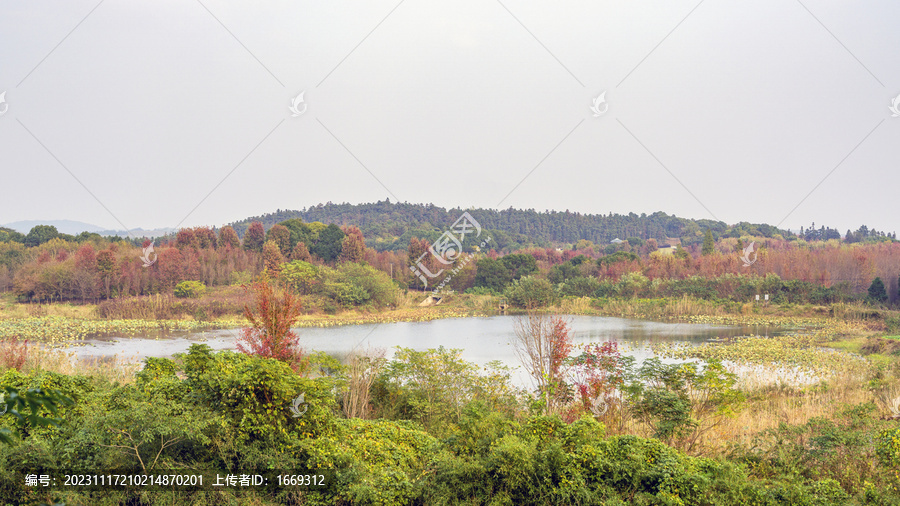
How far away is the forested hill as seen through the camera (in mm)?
59062

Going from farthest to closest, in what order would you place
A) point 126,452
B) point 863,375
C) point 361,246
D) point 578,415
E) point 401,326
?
point 361,246 < point 401,326 < point 863,375 < point 578,415 < point 126,452

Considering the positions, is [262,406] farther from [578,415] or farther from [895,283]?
[895,283]

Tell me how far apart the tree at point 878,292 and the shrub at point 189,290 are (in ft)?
95.0

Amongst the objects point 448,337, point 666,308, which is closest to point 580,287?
point 666,308

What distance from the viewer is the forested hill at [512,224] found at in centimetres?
5906

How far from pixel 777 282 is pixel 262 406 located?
27.5 m

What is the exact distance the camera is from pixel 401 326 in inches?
892

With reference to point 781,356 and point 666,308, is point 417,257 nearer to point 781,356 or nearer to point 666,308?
point 666,308

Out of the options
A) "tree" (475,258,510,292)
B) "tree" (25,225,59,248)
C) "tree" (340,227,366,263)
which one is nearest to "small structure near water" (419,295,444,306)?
"tree" (475,258,510,292)

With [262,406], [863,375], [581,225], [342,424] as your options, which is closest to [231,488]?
[262,406]

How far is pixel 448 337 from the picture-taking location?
18.9 metres

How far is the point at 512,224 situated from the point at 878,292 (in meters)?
55.1

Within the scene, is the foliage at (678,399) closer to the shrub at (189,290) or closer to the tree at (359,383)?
the tree at (359,383)

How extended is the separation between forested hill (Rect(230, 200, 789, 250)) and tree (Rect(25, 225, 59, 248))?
19.4 meters
